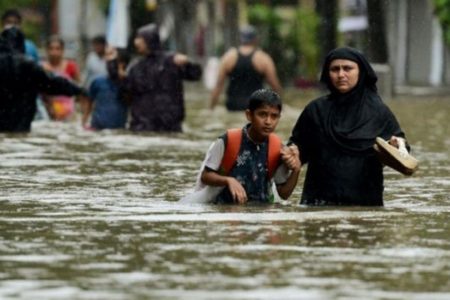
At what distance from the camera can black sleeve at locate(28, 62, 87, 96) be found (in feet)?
75.2

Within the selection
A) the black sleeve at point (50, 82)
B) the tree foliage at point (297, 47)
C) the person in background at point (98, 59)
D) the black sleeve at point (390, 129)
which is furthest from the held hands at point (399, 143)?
the tree foliage at point (297, 47)

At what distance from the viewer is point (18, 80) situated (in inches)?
→ 906

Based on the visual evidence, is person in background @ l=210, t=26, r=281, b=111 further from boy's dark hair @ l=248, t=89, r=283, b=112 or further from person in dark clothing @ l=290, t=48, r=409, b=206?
boy's dark hair @ l=248, t=89, r=283, b=112

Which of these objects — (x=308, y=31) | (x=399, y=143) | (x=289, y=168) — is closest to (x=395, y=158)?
(x=399, y=143)

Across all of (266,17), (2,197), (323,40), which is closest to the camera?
(2,197)

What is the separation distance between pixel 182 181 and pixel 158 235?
5278 millimetres

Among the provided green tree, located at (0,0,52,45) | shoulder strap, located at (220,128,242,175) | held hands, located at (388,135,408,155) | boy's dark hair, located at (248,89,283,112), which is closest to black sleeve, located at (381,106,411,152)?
held hands, located at (388,135,408,155)

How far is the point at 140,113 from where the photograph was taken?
2500 cm

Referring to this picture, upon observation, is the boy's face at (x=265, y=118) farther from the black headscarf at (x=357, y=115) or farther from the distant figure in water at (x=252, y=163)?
the black headscarf at (x=357, y=115)

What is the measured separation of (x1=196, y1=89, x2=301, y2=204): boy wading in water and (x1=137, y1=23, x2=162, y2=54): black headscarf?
1080cm

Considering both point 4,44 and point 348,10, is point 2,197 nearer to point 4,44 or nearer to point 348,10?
point 4,44

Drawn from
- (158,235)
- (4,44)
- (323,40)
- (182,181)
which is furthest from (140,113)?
(323,40)

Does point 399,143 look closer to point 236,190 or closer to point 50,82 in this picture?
point 236,190

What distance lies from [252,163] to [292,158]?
386 mm
